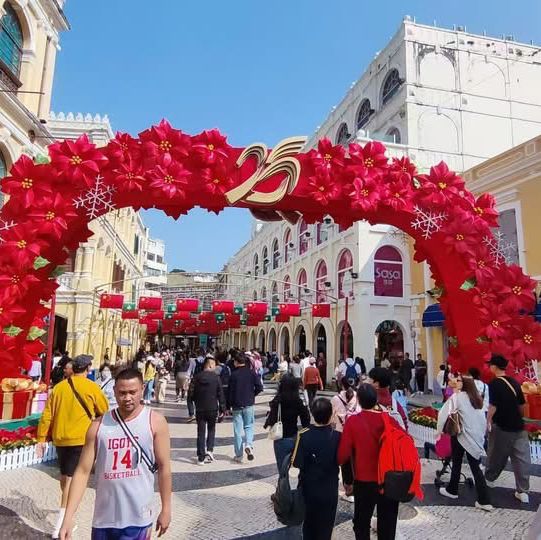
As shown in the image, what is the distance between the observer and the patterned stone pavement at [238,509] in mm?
4574

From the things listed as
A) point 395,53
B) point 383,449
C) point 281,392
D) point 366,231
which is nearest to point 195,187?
point 281,392

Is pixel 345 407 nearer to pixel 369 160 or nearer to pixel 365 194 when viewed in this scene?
pixel 365 194

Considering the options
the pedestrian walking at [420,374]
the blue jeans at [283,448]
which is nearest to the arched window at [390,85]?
the pedestrian walking at [420,374]

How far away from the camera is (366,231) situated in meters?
22.0

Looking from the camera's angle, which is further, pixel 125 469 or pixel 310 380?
pixel 310 380

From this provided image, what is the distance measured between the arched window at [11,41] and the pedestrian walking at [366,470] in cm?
1437

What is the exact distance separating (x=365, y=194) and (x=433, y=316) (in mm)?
12906

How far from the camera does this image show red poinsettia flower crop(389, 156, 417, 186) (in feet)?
25.1

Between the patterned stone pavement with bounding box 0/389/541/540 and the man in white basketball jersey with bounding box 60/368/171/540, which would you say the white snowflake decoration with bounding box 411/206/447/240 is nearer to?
the patterned stone pavement with bounding box 0/389/541/540

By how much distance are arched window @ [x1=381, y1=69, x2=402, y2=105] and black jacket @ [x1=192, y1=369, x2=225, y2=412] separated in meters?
21.2

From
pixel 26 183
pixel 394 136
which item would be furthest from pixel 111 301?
pixel 394 136

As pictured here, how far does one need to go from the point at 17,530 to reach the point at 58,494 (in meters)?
1.21

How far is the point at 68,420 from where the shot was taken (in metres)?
4.69

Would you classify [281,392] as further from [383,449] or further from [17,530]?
[17,530]
